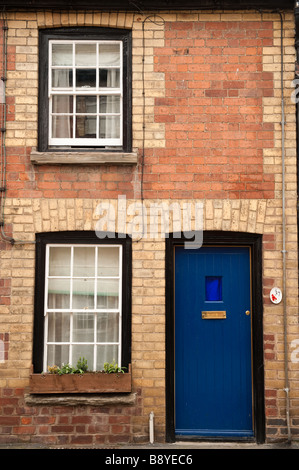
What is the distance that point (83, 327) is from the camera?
20.7 ft

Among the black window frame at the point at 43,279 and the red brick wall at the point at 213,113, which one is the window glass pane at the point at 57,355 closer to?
the black window frame at the point at 43,279

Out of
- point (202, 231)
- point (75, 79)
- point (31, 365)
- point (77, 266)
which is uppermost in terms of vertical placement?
→ point (75, 79)

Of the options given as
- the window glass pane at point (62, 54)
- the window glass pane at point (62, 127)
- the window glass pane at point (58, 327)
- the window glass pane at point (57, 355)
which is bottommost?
the window glass pane at point (57, 355)

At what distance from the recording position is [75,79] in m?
6.54

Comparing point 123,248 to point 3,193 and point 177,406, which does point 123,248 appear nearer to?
point 3,193

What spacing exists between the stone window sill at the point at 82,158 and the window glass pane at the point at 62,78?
973 millimetres

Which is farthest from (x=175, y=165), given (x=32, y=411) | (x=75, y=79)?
(x=32, y=411)

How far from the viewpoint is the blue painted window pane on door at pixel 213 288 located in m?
6.38

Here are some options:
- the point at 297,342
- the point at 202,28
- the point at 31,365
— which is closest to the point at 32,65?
the point at 202,28

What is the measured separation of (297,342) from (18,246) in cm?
364

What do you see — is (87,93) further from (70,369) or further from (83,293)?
(70,369)

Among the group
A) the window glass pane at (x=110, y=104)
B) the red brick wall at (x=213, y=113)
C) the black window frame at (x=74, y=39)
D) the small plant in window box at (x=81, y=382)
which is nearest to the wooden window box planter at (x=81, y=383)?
the small plant in window box at (x=81, y=382)

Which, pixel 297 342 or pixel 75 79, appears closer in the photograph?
pixel 297 342

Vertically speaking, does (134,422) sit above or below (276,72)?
below
